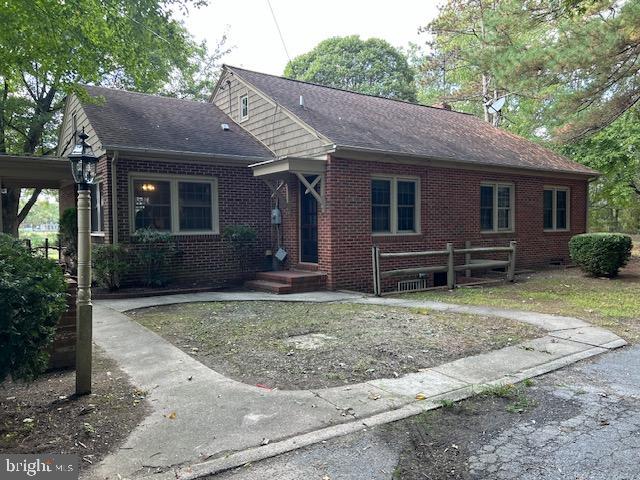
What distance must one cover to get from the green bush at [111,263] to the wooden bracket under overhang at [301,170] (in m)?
3.55

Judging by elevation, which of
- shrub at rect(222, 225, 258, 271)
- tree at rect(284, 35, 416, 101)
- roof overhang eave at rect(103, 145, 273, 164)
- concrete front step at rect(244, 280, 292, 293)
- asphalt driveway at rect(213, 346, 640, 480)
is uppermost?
tree at rect(284, 35, 416, 101)

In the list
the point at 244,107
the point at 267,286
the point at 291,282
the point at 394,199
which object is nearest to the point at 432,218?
the point at 394,199

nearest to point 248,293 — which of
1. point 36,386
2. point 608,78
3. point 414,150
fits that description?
point 414,150

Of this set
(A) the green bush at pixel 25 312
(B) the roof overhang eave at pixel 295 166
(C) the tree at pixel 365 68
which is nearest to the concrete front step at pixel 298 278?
(B) the roof overhang eave at pixel 295 166

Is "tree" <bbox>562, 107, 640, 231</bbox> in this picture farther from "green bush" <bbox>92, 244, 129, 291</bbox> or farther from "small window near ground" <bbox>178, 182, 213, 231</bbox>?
"green bush" <bbox>92, 244, 129, 291</bbox>

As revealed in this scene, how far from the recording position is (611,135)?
19328mm

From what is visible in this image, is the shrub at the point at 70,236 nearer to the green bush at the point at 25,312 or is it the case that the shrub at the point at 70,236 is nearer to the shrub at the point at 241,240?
the shrub at the point at 241,240

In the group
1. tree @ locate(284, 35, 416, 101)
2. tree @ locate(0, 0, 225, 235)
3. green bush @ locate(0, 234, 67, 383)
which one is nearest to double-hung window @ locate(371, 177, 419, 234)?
tree @ locate(0, 0, 225, 235)

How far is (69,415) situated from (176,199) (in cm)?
786

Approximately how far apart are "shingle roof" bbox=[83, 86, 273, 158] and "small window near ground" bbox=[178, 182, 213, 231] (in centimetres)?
90

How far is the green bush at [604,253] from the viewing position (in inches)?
476

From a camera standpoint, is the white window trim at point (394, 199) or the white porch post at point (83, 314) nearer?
the white porch post at point (83, 314)

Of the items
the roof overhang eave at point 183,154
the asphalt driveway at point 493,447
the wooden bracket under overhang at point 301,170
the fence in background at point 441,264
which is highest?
the roof overhang eave at point 183,154

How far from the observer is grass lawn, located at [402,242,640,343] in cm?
743
